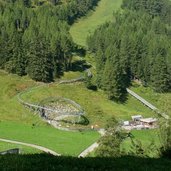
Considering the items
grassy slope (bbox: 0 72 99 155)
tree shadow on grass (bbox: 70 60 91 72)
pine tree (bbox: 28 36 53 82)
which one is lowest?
tree shadow on grass (bbox: 70 60 91 72)

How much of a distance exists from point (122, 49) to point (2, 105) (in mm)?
67484

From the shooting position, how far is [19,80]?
13800cm

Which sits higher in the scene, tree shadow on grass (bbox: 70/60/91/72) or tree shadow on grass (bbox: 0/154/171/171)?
tree shadow on grass (bbox: 0/154/171/171)

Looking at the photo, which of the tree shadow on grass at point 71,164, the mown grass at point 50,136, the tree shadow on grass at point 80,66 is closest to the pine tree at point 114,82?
the tree shadow on grass at point 80,66

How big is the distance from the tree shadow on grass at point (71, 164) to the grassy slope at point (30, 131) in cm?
6155

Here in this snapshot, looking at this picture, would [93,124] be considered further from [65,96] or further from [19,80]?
[19,80]

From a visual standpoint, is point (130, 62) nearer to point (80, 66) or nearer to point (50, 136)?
point (80, 66)

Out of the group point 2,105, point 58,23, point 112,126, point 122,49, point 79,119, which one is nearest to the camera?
point 112,126

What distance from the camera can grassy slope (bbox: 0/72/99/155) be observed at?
94.9 meters

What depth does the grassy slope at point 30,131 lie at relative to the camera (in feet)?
311

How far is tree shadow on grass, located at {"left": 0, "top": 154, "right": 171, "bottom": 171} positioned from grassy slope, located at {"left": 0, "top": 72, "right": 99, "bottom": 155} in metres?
61.6

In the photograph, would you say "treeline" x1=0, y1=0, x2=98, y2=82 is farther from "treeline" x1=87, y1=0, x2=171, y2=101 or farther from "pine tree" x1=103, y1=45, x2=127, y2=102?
"pine tree" x1=103, y1=45, x2=127, y2=102

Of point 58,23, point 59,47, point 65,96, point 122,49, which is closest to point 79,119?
point 65,96

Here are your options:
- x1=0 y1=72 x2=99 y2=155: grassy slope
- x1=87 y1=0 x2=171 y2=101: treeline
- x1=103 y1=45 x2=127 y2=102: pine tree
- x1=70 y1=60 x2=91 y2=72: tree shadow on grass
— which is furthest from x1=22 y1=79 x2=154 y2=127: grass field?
x1=70 y1=60 x2=91 y2=72: tree shadow on grass
